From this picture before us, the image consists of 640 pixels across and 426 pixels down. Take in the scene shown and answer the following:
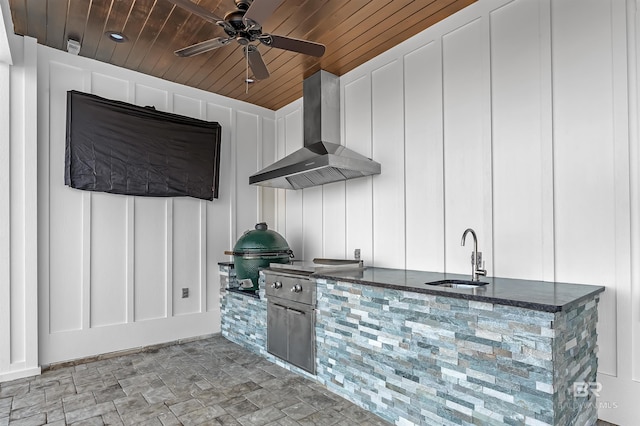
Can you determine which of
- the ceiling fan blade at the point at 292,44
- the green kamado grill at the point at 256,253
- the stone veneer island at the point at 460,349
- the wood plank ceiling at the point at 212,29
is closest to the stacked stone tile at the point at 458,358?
the stone veneer island at the point at 460,349

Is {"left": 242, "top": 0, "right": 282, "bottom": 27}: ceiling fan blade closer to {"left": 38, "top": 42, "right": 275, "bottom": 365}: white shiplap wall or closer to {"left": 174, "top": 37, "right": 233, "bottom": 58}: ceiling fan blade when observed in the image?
{"left": 174, "top": 37, "right": 233, "bottom": 58}: ceiling fan blade

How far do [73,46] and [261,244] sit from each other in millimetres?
2549

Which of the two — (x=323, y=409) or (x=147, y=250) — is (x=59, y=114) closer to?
(x=147, y=250)

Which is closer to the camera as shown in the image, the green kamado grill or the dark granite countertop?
the dark granite countertop

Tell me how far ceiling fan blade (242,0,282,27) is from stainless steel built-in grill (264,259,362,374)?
1.91 metres

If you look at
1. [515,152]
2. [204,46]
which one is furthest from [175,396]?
[515,152]

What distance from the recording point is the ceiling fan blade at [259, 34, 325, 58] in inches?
103

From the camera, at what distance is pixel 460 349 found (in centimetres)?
204

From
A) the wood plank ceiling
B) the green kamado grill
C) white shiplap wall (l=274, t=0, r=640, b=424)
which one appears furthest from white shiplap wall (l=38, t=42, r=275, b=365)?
white shiplap wall (l=274, t=0, r=640, b=424)

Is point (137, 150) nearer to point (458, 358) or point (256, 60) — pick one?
point (256, 60)

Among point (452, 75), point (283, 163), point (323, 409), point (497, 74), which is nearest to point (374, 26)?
point (452, 75)

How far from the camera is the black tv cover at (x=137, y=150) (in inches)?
141

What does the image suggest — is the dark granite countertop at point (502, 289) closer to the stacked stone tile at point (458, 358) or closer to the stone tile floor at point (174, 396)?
the stacked stone tile at point (458, 358)

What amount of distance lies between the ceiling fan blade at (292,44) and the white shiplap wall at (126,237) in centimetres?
213
